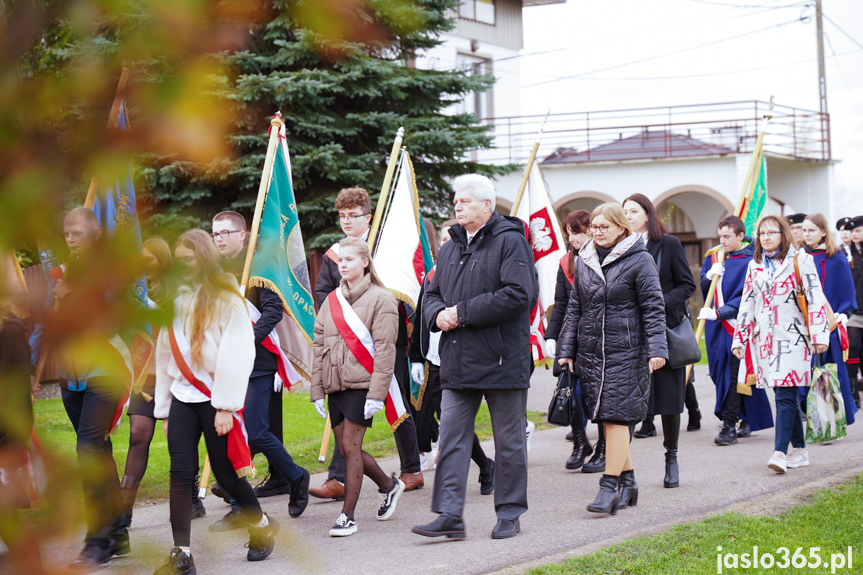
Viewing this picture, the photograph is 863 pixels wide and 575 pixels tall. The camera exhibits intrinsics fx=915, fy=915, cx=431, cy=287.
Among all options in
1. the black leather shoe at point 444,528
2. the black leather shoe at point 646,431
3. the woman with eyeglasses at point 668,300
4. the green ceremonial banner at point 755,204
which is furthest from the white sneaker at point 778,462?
the green ceremonial banner at point 755,204

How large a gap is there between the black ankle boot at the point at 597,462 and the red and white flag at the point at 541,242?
891 millimetres

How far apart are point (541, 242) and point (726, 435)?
2428 millimetres

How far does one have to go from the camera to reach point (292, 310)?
266 inches

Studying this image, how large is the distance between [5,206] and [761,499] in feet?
19.4

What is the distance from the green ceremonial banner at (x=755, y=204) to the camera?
1033 cm

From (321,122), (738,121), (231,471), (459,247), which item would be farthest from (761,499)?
(738,121)

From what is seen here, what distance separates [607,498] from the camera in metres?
5.72

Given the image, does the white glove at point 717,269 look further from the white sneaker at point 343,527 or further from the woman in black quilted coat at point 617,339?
the white sneaker at point 343,527

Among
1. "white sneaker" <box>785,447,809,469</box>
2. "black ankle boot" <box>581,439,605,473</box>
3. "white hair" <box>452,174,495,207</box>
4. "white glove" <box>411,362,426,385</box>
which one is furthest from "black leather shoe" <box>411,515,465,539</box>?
"white sneaker" <box>785,447,809,469</box>

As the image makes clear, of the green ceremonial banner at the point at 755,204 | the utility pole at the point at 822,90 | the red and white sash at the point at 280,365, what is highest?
the utility pole at the point at 822,90

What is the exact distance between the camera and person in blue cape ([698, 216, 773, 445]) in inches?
330

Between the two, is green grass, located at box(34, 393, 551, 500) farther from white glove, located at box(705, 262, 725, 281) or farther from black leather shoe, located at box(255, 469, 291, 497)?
white glove, located at box(705, 262, 725, 281)

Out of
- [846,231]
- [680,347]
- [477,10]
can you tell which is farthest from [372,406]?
[477,10]

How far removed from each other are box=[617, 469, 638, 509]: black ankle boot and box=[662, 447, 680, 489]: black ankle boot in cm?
61
